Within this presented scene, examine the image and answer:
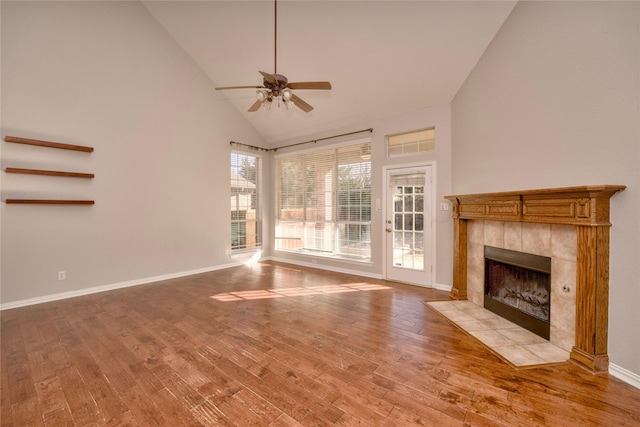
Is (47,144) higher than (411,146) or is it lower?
lower

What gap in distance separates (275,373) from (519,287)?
2876 millimetres

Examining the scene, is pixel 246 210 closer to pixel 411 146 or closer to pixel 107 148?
pixel 107 148

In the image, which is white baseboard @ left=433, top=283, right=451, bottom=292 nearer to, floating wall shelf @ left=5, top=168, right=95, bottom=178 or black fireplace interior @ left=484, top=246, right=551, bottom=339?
black fireplace interior @ left=484, top=246, right=551, bottom=339

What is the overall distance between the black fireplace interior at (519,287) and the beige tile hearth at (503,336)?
11 cm

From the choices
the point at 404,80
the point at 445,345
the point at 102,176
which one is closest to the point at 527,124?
the point at 404,80

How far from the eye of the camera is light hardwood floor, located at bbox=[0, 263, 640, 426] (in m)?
1.67

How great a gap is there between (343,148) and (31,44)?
16.1ft

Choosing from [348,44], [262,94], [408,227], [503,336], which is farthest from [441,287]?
[348,44]

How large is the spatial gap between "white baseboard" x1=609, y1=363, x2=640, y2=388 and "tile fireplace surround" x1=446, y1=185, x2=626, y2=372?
43 millimetres

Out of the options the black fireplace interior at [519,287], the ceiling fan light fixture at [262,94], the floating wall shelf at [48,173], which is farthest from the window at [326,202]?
the floating wall shelf at [48,173]

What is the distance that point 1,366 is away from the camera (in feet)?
7.21

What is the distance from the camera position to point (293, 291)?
13.8ft

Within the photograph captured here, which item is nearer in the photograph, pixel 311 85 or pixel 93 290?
pixel 311 85

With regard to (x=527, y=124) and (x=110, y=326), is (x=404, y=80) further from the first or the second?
(x=110, y=326)
